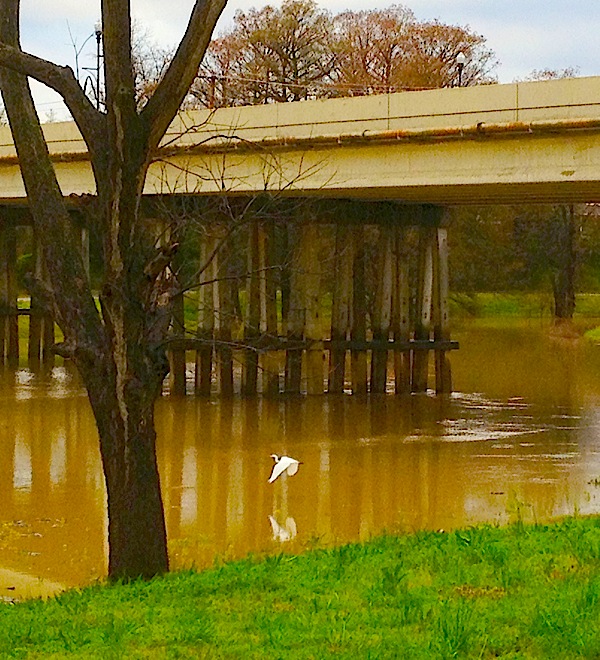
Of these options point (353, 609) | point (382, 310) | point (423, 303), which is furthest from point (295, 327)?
point (353, 609)

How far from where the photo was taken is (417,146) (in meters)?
19.1

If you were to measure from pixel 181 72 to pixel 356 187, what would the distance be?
475 inches

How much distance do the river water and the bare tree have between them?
1.45 meters

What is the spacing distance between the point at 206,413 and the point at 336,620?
15.1 metres

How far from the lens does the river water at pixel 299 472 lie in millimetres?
11711

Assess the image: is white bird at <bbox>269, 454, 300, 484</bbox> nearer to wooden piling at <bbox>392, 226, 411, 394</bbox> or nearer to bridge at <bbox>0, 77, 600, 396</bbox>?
bridge at <bbox>0, 77, 600, 396</bbox>

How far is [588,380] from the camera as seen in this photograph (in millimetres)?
28469

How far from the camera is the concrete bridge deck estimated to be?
1745 centimetres

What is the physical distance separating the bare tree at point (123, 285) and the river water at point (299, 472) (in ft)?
4.76

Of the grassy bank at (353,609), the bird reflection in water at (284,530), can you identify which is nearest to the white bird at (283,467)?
the bird reflection in water at (284,530)

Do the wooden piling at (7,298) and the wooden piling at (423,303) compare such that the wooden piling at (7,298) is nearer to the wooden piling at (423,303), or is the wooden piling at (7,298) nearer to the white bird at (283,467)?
the wooden piling at (423,303)

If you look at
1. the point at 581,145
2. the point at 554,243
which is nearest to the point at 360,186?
the point at 581,145

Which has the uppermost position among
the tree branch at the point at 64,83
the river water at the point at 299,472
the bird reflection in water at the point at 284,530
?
the tree branch at the point at 64,83

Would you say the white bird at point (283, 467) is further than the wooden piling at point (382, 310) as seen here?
No
